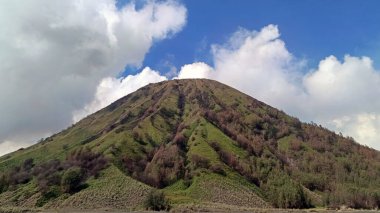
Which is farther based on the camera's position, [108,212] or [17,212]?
[108,212]

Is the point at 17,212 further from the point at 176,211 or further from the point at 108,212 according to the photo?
the point at 176,211

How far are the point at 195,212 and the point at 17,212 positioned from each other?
207 ft

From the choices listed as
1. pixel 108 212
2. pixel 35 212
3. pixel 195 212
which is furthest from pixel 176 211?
pixel 35 212

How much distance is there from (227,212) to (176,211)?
19747 mm

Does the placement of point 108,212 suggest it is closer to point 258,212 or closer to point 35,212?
point 35,212

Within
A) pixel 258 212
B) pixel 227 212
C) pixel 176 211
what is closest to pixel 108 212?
pixel 176 211

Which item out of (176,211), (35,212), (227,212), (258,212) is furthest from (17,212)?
(258,212)

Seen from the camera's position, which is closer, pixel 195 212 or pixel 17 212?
pixel 17 212

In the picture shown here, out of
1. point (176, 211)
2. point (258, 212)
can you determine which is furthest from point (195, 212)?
point (258, 212)

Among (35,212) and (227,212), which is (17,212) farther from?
(227,212)

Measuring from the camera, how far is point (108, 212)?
185m

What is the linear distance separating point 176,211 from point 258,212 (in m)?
32.4

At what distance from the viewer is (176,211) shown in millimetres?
181625

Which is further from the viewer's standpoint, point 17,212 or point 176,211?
point 176,211
